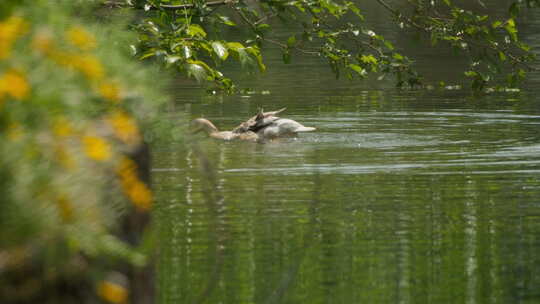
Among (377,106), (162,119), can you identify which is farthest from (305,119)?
(162,119)

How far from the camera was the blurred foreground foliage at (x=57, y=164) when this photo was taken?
10.6 ft

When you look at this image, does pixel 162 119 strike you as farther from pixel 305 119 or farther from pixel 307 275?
pixel 305 119

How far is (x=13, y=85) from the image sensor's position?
3162 millimetres

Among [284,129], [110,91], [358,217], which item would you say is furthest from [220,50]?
[284,129]

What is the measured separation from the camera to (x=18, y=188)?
3.21m

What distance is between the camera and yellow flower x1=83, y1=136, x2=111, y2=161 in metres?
3.30

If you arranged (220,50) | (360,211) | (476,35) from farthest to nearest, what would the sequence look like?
(360,211)
(476,35)
(220,50)

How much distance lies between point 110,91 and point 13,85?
68 cm

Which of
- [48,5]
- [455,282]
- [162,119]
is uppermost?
[48,5]

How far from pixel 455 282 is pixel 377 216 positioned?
299 cm

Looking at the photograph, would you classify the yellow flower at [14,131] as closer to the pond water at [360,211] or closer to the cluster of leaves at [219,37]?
the pond water at [360,211]

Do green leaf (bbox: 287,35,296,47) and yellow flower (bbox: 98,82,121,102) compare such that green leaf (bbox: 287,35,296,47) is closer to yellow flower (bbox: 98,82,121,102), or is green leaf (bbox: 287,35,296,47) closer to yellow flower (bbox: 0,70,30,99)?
yellow flower (bbox: 98,82,121,102)

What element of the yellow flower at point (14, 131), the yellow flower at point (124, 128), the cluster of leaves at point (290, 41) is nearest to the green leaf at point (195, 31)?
the cluster of leaves at point (290, 41)

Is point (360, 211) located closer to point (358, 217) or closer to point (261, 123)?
point (358, 217)
